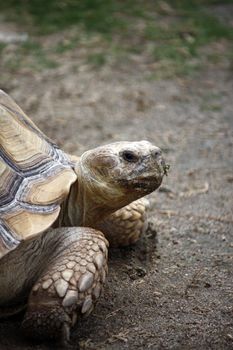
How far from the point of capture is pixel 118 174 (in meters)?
2.92

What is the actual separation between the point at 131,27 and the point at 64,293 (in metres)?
6.19

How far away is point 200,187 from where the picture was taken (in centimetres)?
458

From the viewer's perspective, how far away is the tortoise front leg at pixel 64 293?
2580mm

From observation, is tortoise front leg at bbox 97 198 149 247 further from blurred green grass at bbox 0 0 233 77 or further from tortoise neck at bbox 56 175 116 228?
blurred green grass at bbox 0 0 233 77

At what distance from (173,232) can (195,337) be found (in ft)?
4.01

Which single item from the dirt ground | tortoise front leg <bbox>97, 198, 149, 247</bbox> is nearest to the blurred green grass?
the dirt ground

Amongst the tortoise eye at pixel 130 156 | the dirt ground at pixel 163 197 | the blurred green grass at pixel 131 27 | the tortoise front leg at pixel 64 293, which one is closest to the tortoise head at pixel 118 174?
the tortoise eye at pixel 130 156

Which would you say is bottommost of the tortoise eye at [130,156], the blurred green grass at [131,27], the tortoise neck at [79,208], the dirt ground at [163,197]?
the blurred green grass at [131,27]

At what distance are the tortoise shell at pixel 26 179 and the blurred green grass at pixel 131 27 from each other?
161 inches

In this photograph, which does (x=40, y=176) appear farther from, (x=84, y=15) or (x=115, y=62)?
(x=84, y=15)

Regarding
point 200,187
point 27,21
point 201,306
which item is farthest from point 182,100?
point 201,306

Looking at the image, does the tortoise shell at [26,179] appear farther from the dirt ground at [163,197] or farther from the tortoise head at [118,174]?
the dirt ground at [163,197]

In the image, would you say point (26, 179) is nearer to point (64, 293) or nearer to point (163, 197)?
point (64, 293)

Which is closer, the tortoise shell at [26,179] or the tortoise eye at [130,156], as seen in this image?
the tortoise shell at [26,179]
